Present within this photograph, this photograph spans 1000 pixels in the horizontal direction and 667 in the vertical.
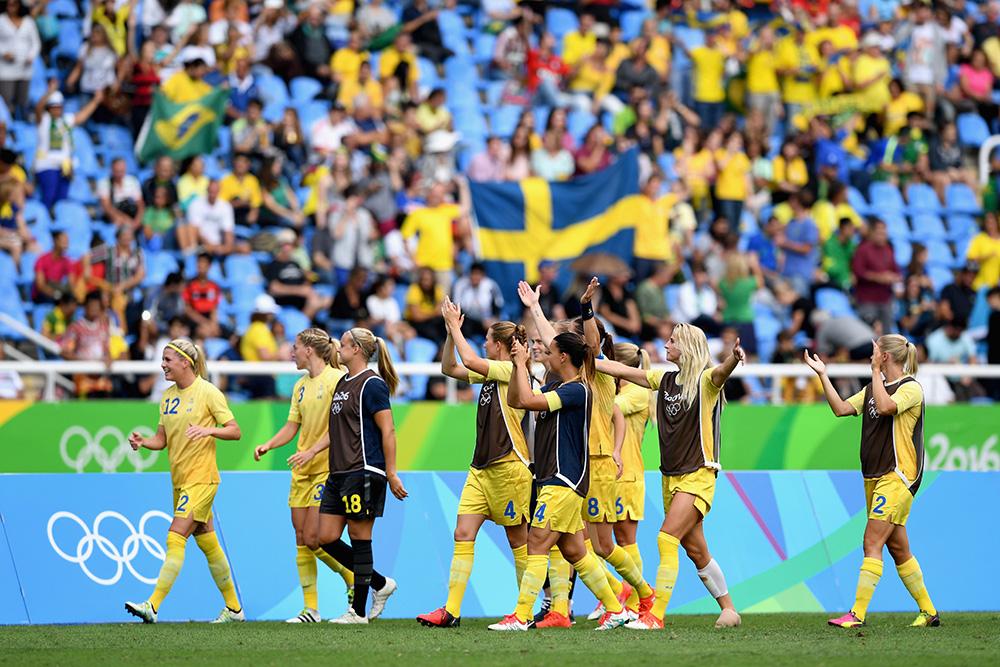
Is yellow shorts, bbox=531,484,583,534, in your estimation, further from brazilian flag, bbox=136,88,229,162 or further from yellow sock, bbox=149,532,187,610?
brazilian flag, bbox=136,88,229,162

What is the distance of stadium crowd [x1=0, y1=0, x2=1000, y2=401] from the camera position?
20.0 metres

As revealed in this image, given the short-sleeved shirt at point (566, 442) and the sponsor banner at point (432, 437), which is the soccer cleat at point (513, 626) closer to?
the short-sleeved shirt at point (566, 442)

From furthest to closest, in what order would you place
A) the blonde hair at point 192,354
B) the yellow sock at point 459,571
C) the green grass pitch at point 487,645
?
1. the blonde hair at point 192,354
2. the yellow sock at point 459,571
3. the green grass pitch at point 487,645

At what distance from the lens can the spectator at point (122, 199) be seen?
20438 millimetres

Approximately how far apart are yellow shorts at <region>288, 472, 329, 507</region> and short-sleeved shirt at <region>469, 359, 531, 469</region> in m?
1.35

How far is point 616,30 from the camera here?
2673 cm

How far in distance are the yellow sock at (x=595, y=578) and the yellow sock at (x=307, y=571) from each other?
2.17m

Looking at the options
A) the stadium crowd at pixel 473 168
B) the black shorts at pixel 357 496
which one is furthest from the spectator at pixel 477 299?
the black shorts at pixel 357 496

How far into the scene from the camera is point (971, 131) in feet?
90.3

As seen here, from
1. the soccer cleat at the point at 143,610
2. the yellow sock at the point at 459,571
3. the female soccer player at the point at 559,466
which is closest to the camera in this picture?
the female soccer player at the point at 559,466

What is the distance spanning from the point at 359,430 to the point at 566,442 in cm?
162

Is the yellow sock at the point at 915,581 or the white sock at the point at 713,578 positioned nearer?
the white sock at the point at 713,578

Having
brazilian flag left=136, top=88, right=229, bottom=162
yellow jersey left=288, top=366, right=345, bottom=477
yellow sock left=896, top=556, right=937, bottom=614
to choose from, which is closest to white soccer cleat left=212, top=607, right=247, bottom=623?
yellow jersey left=288, top=366, right=345, bottom=477

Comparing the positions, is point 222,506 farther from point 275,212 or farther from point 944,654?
point 275,212
